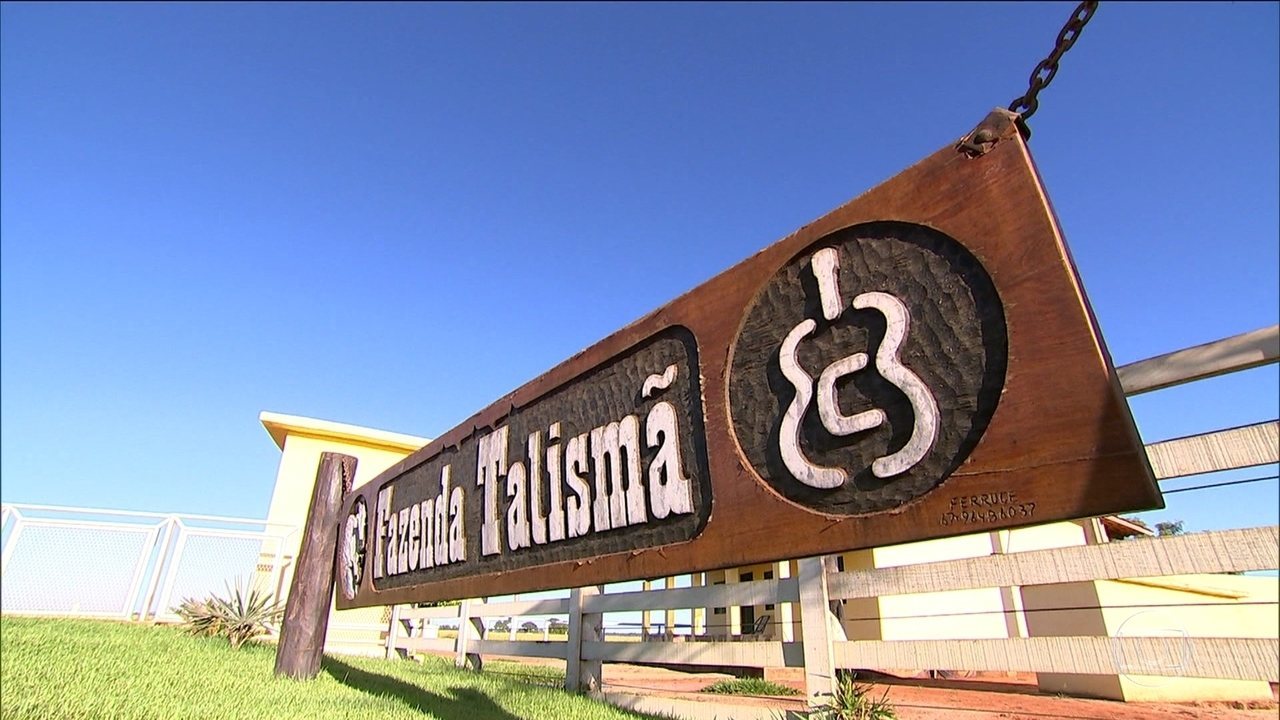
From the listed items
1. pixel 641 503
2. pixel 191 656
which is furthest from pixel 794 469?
pixel 191 656

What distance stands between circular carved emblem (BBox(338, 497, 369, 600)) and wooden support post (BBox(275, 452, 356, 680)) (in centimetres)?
19

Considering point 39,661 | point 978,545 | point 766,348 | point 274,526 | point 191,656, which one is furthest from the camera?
point 274,526

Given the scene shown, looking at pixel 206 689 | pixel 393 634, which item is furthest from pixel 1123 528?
pixel 206 689

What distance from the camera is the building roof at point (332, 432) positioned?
1449 centimetres

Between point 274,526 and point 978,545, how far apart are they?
1394 cm

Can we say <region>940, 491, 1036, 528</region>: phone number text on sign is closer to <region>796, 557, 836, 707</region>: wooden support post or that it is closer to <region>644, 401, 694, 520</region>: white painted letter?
<region>644, 401, 694, 520</region>: white painted letter

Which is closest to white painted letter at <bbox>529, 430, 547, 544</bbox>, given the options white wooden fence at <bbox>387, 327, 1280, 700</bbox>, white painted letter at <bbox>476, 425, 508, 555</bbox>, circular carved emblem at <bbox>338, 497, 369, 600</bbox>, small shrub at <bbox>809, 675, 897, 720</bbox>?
white painted letter at <bbox>476, 425, 508, 555</bbox>

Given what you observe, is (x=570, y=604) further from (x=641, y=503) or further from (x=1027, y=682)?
(x=1027, y=682)

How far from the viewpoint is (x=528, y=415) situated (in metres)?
3.06

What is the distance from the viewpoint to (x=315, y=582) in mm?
5277

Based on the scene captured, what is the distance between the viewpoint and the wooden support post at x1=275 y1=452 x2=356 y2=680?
16.5ft

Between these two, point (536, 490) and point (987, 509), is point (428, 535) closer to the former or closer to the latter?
point (536, 490)

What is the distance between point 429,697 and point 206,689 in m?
1.48

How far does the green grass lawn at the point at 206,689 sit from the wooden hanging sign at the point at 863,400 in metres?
2.05
